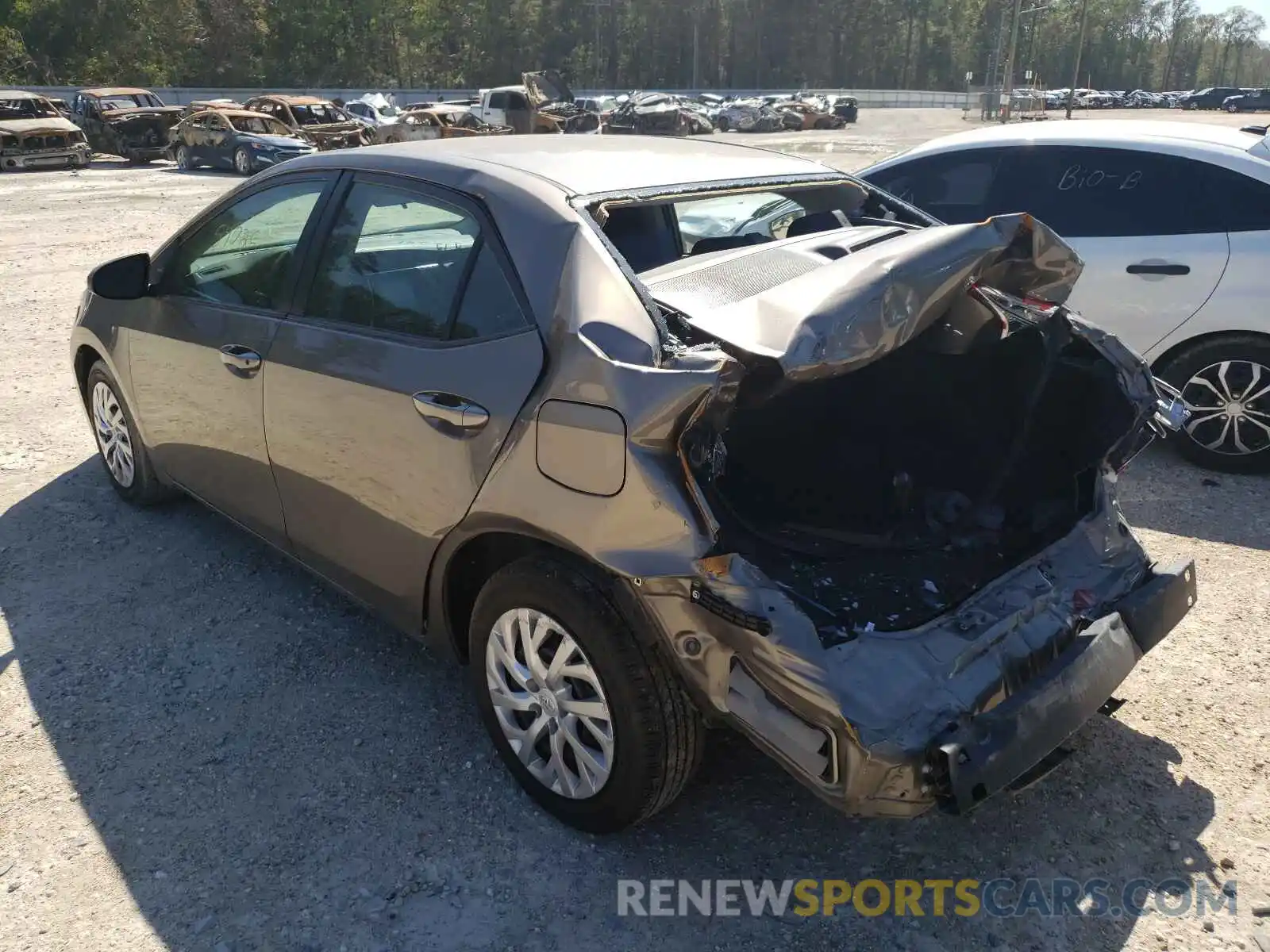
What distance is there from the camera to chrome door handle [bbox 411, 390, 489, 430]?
8.71 feet

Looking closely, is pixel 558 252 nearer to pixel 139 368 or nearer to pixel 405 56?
pixel 139 368

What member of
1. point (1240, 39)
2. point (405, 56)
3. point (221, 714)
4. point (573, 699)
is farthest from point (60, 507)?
point (1240, 39)

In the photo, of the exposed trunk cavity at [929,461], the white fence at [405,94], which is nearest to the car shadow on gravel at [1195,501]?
the exposed trunk cavity at [929,461]

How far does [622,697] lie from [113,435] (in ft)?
11.5

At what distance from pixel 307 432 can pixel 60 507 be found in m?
2.40

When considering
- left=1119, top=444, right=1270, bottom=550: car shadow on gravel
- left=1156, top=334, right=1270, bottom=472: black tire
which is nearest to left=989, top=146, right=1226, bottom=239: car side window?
left=1156, top=334, right=1270, bottom=472: black tire

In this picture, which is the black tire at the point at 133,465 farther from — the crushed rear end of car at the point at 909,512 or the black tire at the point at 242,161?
the black tire at the point at 242,161

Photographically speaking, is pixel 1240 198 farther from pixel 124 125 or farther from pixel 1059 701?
pixel 124 125

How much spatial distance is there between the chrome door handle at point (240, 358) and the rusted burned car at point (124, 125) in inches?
991

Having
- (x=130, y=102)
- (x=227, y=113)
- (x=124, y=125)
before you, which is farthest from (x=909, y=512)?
(x=130, y=102)

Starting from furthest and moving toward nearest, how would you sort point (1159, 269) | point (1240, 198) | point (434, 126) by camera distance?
1. point (434, 126)
2. point (1159, 269)
3. point (1240, 198)

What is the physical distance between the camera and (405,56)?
69688 millimetres

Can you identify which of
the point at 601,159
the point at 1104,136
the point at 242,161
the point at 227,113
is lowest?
the point at 242,161

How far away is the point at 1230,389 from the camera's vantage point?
16.6 ft
